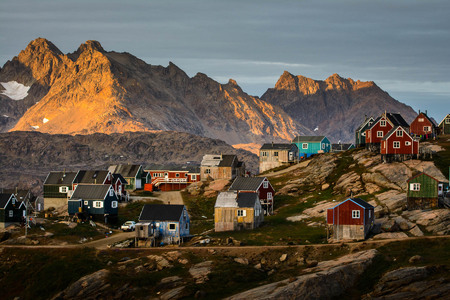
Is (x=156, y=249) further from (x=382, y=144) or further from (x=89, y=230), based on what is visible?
(x=382, y=144)

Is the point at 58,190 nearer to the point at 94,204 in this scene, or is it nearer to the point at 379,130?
the point at 94,204

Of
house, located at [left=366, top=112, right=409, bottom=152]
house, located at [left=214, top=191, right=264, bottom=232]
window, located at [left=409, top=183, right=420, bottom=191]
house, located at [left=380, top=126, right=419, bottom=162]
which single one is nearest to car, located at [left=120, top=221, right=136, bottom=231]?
Result: house, located at [left=214, top=191, right=264, bottom=232]

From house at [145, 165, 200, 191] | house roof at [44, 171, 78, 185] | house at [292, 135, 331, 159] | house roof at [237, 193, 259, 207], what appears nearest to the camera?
house roof at [237, 193, 259, 207]

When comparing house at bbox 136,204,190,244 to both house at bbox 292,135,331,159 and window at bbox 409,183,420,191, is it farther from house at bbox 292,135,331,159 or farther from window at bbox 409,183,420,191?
house at bbox 292,135,331,159

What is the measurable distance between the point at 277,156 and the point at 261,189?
59938mm

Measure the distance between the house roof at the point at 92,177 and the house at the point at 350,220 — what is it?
5656 cm

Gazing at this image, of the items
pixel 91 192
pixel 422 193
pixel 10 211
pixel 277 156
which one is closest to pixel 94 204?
pixel 91 192

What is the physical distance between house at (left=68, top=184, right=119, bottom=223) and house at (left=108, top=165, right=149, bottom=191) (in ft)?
135

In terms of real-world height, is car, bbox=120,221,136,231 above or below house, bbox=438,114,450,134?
below

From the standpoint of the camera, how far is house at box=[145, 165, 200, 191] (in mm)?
159500

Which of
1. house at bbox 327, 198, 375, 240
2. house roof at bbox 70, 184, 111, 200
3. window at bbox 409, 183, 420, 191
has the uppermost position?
window at bbox 409, 183, 420, 191

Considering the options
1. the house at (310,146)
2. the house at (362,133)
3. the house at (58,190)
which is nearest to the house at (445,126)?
the house at (362,133)

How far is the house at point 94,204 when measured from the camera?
108312mm

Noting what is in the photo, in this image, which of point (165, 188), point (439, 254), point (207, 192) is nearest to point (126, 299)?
point (439, 254)
